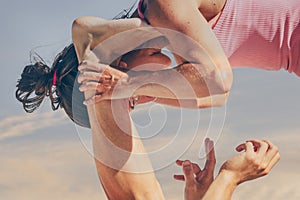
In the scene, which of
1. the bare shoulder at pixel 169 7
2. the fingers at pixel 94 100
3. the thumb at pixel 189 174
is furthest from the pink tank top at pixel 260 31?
the fingers at pixel 94 100

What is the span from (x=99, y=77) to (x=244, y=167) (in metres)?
0.57

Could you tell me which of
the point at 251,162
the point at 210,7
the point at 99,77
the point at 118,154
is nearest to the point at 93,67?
the point at 99,77

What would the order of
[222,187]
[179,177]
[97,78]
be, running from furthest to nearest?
[179,177]
[222,187]
[97,78]

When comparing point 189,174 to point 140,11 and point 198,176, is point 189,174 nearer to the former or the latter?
point 198,176

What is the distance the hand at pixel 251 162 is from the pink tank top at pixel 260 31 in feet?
1.32

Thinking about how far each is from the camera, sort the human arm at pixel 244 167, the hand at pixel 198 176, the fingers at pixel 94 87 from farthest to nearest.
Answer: the hand at pixel 198 176
the human arm at pixel 244 167
the fingers at pixel 94 87

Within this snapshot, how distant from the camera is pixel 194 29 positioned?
2.22 metres

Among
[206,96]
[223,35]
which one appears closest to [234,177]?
[206,96]

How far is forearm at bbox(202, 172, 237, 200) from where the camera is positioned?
7.50 ft

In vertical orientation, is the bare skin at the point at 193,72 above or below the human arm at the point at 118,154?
above

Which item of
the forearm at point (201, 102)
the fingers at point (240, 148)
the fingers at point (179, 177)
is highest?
the forearm at point (201, 102)

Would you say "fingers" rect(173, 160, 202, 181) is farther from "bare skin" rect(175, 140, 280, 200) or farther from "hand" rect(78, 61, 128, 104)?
"hand" rect(78, 61, 128, 104)

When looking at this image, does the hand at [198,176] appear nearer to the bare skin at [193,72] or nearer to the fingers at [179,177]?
the fingers at [179,177]

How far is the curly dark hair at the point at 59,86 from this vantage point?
2557mm
